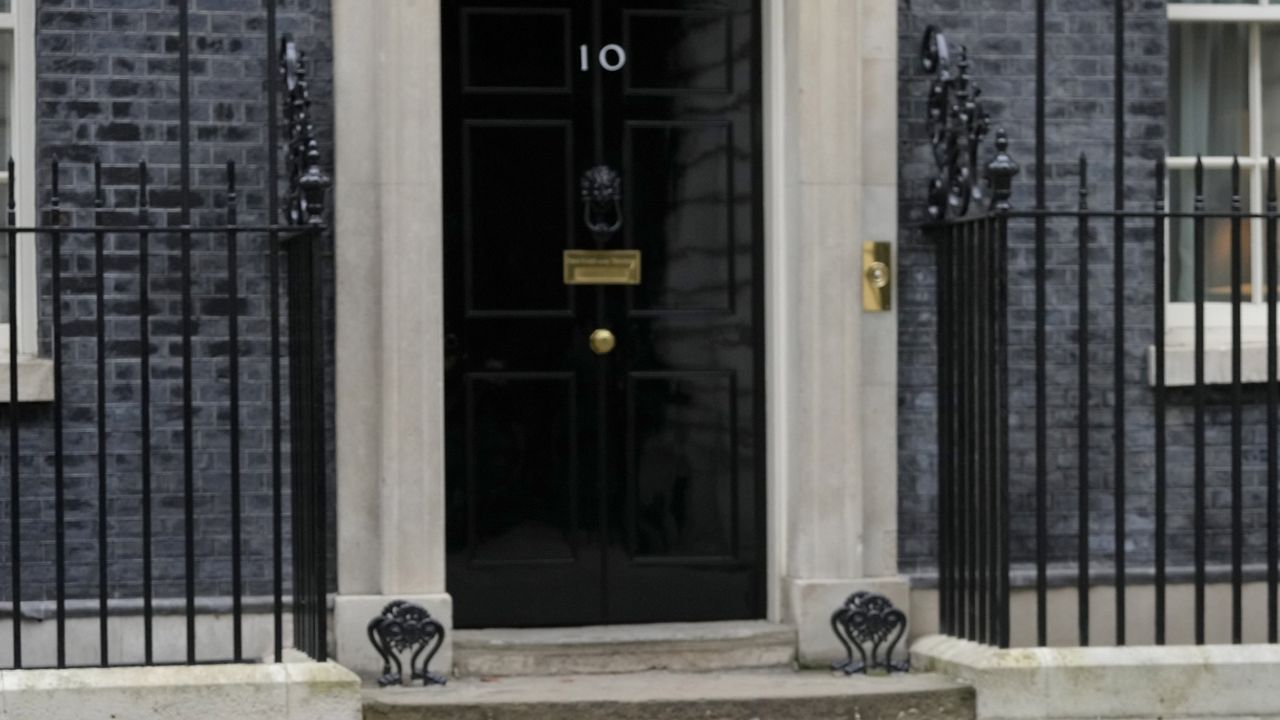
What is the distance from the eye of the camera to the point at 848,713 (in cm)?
775

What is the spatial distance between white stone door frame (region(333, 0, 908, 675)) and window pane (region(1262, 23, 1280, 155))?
64.2 inches

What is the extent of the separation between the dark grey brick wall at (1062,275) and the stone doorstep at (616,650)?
25.2 inches

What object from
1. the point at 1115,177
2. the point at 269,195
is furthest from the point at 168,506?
the point at 1115,177

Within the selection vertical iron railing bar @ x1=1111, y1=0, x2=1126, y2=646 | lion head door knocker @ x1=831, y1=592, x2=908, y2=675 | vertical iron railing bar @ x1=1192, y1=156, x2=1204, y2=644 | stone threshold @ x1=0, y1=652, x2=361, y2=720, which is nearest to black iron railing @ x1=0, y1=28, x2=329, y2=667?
stone threshold @ x1=0, y1=652, x2=361, y2=720

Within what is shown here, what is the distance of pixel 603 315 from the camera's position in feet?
28.1

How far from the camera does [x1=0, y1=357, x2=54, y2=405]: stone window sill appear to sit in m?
7.95

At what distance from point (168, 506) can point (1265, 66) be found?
4441mm

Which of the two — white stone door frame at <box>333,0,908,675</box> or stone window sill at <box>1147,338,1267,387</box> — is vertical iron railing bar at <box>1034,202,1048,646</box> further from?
stone window sill at <box>1147,338,1267,387</box>

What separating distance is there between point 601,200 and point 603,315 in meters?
0.42

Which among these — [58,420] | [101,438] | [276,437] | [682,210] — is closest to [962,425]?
[682,210]

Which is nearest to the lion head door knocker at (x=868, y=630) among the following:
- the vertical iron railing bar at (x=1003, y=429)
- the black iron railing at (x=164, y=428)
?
the vertical iron railing bar at (x=1003, y=429)

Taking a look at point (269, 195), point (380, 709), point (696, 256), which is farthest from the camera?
point (696, 256)

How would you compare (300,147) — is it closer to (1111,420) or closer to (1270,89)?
(1111,420)

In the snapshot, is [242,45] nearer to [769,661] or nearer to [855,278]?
[855,278]
